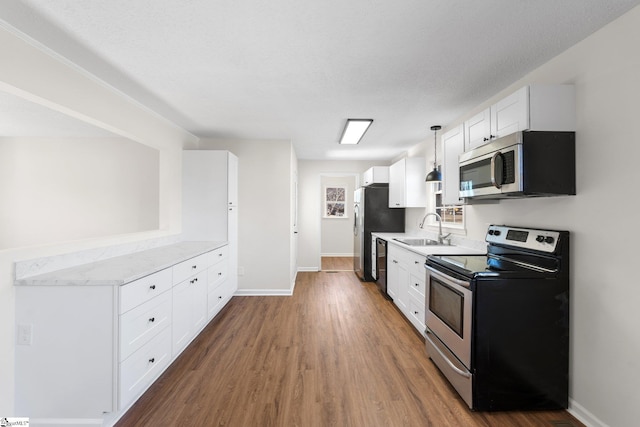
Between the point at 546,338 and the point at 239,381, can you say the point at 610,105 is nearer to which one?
the point at 546,338

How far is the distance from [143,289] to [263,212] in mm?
2488

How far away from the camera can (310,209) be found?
6.08m

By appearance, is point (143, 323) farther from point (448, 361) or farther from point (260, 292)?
point (260, 292)

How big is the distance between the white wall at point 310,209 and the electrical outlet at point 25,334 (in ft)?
15.1

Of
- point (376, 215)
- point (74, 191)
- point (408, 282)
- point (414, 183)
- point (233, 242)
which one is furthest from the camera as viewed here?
point (376, 215)

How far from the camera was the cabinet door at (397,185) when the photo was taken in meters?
4.51

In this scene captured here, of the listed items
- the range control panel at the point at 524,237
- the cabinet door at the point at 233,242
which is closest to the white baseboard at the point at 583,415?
the range control panel at the point at 524,237

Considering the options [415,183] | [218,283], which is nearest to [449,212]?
[415,183]

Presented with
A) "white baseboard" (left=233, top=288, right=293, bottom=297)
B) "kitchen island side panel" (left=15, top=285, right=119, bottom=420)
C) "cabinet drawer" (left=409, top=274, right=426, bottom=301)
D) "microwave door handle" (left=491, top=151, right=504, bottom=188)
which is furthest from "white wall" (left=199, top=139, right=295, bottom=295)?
"microwave door handle" (left=491, top=151, right=504, bottom=188)

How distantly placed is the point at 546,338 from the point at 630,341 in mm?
389

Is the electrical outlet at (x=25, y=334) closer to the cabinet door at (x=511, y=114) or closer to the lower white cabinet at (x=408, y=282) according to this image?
the lower white cabinet at (x=408, y=282)

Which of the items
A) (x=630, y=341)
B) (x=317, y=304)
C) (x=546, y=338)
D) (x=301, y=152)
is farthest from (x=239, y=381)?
(x=301, y=152)

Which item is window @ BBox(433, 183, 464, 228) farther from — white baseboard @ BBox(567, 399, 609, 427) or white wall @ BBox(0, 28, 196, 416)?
white wall @ BBox(0, 28, 196, 416)

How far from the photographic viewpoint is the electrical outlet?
5.46 ft
